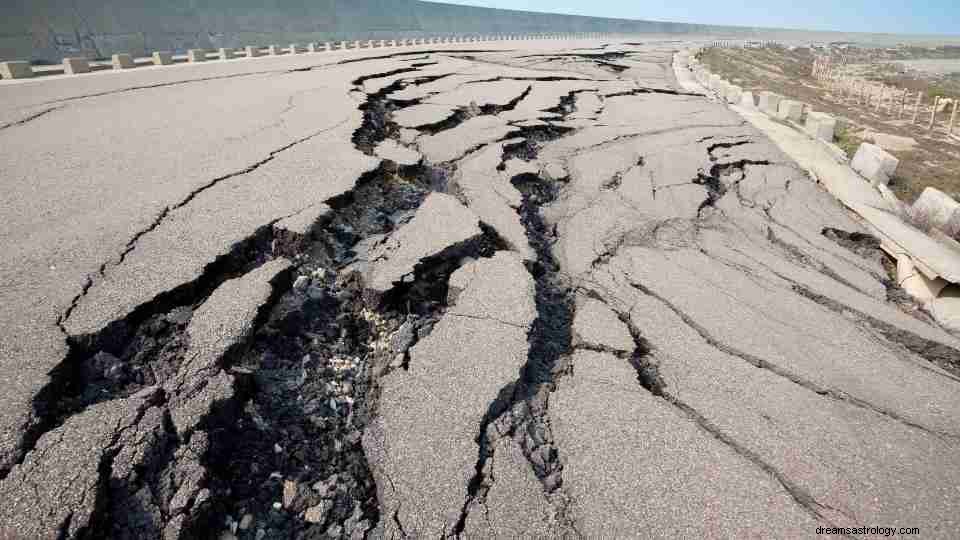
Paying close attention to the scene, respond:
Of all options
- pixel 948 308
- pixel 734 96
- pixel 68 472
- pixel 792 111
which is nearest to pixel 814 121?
pixel 792 111

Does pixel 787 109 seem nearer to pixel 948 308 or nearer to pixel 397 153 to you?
pixel 948 308

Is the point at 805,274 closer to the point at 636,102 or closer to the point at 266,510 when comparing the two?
the point at 266,510

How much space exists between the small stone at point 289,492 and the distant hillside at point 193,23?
14918 millimetres

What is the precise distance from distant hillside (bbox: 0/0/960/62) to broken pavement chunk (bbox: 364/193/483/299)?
542 inches

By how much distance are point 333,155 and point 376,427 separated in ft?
9.17

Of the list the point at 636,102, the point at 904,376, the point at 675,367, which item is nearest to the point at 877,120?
the point at 636,102

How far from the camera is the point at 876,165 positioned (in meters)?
6.07

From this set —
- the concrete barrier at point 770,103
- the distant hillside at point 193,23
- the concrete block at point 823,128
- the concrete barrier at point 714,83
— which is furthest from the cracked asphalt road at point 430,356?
the distant hillside at point 193,23

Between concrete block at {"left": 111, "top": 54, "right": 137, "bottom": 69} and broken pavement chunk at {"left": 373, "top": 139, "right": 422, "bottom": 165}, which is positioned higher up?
concrete block at {"left": 111, "top": 54, "right": 137, "bottom": 69}

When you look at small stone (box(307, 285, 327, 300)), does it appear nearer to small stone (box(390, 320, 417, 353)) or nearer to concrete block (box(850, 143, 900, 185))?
small stone (box(390, 320, 417, 353))

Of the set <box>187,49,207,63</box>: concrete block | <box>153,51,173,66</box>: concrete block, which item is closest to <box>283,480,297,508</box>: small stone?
<box>153,51,173,66</box>: concrete block

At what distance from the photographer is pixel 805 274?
327 cm

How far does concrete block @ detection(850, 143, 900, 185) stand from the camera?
6.02m

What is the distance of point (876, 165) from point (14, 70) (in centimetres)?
1207
